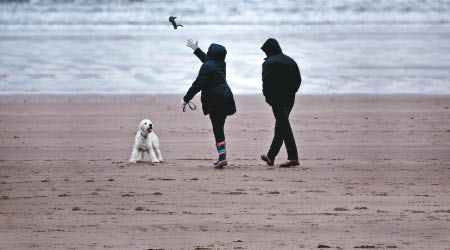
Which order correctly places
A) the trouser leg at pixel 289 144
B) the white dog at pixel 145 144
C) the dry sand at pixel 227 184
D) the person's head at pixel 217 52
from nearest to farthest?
the dry sand at pixel 227 184
the trouser leg at pixel 289 144
the person's head at pixel 217 52
the white dog at pixel 145 144

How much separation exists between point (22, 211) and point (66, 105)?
10.9 m

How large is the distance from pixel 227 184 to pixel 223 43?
24.9 metres

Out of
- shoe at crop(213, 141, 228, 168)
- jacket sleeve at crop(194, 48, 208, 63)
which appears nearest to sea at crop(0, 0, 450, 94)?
jacket sleeve at crop(194, 48, 208, 63)

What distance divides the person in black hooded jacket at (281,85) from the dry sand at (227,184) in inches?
13.5

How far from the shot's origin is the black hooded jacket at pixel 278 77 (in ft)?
39.3

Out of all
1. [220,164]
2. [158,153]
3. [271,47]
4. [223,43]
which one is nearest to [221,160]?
[220,164]

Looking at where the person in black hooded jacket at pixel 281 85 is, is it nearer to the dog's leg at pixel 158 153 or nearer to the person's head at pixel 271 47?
the person's head at pixel 271 47

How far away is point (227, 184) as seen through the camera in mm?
10516

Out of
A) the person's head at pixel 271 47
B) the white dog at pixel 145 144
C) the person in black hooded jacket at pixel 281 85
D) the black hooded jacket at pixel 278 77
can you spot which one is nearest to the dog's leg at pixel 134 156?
the white dog at pixel 145 144

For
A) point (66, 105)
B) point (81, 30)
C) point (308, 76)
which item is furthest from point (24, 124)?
point (81, 30)

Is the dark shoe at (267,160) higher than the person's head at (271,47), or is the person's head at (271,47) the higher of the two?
the person's head at (271,47)

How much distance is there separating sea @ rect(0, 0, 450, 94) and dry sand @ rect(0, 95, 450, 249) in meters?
5.62

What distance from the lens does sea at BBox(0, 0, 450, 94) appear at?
24.3 meters

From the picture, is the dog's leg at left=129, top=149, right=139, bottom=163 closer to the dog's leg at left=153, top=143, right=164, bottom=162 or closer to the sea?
the dog's leg at left=153, top=143, right=164, bottom=162
